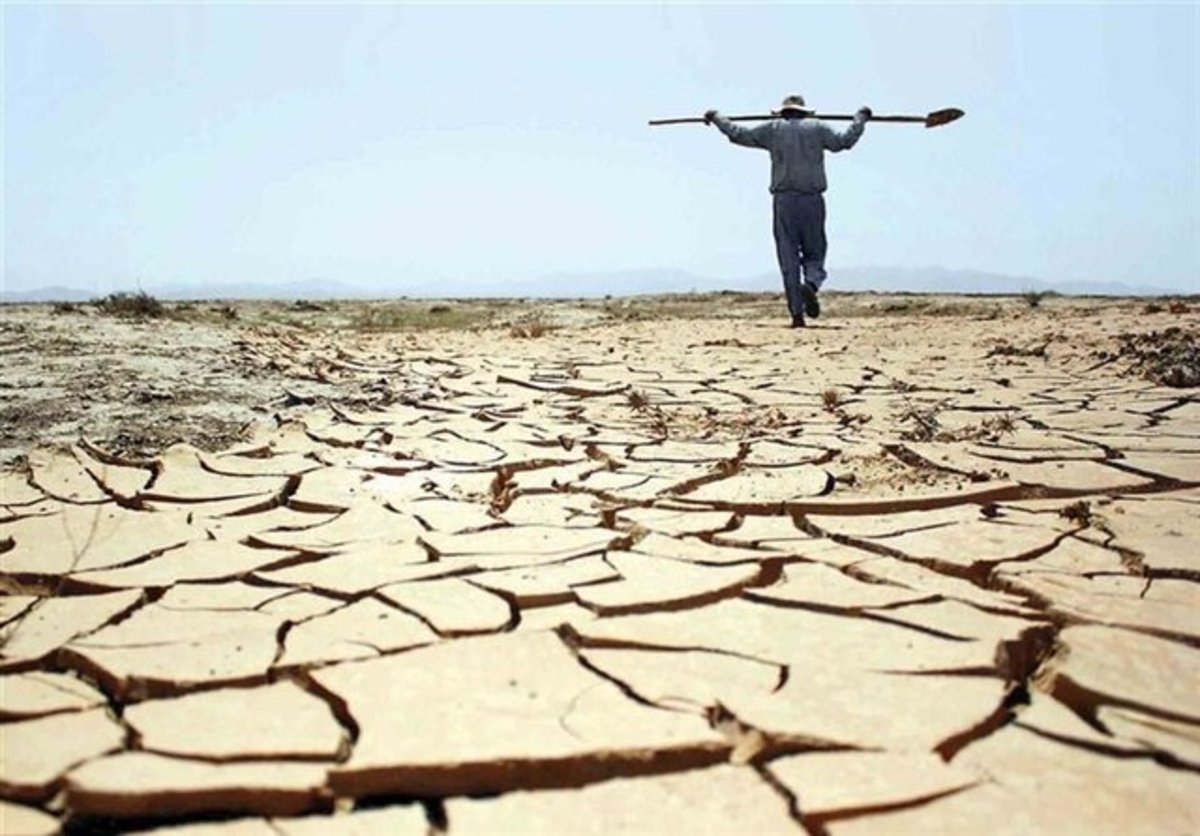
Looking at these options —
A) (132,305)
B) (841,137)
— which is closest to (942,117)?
(841,137)

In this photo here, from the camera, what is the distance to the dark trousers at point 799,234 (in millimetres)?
7832

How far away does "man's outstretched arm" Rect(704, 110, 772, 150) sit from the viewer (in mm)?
7809

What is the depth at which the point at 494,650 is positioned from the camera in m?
1.85

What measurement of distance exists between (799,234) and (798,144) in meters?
0.66

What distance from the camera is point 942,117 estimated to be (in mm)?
8203

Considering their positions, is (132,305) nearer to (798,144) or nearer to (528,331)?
(528,331)

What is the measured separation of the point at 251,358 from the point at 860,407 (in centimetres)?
320

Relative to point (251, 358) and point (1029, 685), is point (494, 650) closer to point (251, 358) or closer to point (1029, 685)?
point (1029, 685)

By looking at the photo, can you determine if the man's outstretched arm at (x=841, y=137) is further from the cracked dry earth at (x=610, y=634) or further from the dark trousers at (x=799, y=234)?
the cracked dry earth at (x=610, y=634)

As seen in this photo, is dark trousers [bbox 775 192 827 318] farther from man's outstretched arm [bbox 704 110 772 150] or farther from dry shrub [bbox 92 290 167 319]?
dry shrub [bbox 92 290 167 319]

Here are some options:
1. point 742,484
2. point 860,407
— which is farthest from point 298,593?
point 860,407

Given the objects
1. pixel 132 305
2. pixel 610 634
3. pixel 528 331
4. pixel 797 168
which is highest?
pixel 797 168

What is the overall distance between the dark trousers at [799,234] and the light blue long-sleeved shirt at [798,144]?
0.27ft

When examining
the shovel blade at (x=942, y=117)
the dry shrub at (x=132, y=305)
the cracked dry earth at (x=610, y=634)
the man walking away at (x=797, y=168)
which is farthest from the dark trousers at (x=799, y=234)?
the dry shrub at (x=132, y=305)
